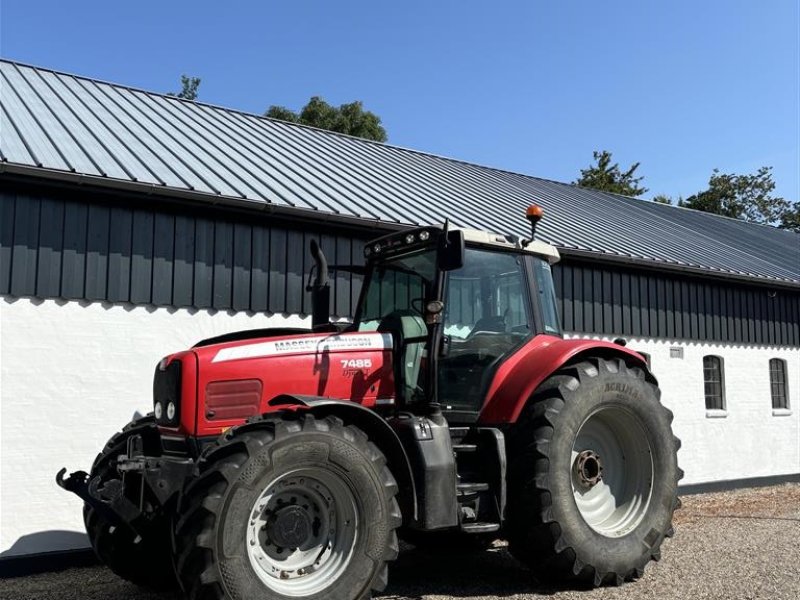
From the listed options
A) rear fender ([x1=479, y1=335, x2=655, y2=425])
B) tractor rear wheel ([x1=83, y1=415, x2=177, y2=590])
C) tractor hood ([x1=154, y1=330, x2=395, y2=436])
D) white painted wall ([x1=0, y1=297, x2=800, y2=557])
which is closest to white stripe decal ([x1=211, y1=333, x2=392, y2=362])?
tractor hood ([x1=154, y1=330, x2=395, y2=436])

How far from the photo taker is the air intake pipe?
6652 millimetres

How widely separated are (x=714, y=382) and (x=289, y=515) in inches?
448

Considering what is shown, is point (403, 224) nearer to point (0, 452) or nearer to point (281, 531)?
point (0, 452)

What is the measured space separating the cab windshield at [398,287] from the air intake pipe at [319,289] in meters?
0.33

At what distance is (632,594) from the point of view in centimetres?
593

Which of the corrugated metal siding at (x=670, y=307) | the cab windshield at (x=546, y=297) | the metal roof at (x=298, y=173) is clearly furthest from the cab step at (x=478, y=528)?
the corrugated metal siding at (x=670, y=307)

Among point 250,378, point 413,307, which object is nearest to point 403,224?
point 413,307

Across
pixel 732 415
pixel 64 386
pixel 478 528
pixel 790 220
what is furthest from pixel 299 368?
pixel 790 220

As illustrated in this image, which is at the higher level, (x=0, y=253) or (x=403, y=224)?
(x=403, y=224)

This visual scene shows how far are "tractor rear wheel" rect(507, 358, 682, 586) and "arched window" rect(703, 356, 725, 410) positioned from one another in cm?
807

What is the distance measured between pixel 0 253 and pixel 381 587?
5082 millimetres

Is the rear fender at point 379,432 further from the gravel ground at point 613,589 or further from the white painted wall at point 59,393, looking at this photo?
the white painted wall at point 59,393

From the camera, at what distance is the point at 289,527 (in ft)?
16.0

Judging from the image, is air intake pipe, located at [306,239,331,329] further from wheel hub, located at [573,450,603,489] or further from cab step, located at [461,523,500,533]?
wheel hub, located at [573,450,603,489]
